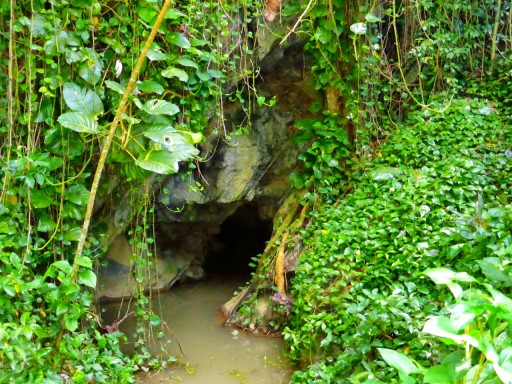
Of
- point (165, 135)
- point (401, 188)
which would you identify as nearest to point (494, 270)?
point (401, 188)

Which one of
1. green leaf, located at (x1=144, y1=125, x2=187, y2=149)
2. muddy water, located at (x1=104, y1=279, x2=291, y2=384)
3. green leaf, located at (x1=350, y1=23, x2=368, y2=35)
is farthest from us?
green leaf, located at (x1=350, y1=23, x2=368, y2=35)

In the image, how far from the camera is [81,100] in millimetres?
3051

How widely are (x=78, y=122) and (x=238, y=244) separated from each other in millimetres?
3168

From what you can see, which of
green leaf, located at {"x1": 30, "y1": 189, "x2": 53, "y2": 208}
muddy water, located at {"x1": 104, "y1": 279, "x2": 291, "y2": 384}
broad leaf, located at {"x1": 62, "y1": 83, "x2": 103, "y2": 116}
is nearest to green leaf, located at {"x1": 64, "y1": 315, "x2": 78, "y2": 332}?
green leaf, located at {"x1": 30, "y1": 189, "x2": 53, "y2": 208}

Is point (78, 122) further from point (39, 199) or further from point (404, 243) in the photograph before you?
point (404, 243)

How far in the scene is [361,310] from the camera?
3146 mm

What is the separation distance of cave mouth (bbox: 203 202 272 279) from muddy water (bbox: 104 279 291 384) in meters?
0.68

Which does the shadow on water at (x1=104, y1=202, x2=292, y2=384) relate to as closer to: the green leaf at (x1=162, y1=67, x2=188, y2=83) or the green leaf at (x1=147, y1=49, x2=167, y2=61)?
the green leaf at (x1=162, y1=67, x2=188, y2=83)

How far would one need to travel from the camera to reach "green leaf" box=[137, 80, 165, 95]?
3254 mm

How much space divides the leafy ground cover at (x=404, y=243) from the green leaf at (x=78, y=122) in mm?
1723

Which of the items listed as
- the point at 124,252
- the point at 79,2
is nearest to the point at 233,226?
the point at 124,252

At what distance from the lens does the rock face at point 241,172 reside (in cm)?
448

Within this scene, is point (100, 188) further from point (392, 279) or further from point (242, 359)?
point (392, 279)

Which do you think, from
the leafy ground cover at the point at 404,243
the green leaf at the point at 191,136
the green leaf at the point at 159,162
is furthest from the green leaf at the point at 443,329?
the green leaf at the point at 191,136
